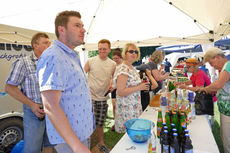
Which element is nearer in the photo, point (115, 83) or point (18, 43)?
point (115, 83)

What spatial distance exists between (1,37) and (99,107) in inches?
81.2

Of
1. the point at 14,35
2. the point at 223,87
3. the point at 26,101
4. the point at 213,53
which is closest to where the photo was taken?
the point at 26,101

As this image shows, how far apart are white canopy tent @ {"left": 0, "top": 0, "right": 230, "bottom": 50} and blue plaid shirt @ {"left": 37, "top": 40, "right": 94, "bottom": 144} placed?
215 cm

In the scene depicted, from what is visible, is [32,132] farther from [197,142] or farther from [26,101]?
[197,142]

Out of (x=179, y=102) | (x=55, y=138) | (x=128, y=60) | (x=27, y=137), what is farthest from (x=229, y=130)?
(x=27, y=137)

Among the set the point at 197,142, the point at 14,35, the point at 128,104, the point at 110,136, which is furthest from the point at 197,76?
the point at 14,35

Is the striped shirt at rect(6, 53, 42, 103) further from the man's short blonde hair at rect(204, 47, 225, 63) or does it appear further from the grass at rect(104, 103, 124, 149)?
the man's short blonde hair at rect(204, 47, 225, 63)

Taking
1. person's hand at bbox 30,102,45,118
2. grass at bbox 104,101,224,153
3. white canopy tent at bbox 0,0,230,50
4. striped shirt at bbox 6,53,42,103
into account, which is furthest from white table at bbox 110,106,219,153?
white canopy tent at bbox 0,0,230,50

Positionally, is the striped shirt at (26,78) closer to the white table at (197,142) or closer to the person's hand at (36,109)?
the person's hand at (36,109)

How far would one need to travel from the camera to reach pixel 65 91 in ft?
2.95

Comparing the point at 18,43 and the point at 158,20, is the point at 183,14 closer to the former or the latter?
the point at 158,20

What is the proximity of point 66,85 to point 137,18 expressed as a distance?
332 centimetres

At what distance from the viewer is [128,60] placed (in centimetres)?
194

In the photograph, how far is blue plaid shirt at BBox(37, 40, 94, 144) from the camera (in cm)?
81
